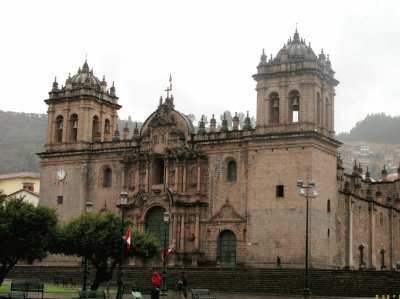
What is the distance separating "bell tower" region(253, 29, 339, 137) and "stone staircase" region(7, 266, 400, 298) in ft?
35.3

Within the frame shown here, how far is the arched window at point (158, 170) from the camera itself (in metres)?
56.8

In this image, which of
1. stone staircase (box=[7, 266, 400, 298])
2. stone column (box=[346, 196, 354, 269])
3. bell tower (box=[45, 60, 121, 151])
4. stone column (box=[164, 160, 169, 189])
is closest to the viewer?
stone staircase (box=[7, 266, 400, 298])

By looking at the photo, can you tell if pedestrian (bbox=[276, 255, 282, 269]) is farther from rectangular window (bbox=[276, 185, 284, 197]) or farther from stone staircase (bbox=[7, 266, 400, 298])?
rectangular window (bbox=[276, 185, 284, 197])

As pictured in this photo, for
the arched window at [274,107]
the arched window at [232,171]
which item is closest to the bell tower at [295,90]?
the arched window at [274,107]

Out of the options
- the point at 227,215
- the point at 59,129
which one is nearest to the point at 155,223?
the point at 227,215

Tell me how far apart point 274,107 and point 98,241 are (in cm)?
1897

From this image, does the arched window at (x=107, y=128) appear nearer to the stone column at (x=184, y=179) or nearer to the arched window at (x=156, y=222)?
the arched window at (x=156, y=222)

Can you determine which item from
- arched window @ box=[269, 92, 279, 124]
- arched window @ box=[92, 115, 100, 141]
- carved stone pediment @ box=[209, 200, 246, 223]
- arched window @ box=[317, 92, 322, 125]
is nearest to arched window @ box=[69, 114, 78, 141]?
arched window @ box=[92, 115, 100, 141]

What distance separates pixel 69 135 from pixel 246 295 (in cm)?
2541

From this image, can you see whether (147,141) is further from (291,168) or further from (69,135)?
(291,168)

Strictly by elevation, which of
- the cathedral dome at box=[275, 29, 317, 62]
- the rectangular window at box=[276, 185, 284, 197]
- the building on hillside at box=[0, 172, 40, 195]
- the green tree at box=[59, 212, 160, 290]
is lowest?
the green tree at box=[59, 212, 160, 290]

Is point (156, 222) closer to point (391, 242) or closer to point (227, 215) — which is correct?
point (227, 215)

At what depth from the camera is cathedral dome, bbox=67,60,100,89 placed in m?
62.2

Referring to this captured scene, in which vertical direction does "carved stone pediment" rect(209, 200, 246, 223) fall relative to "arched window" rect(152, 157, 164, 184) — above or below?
below
